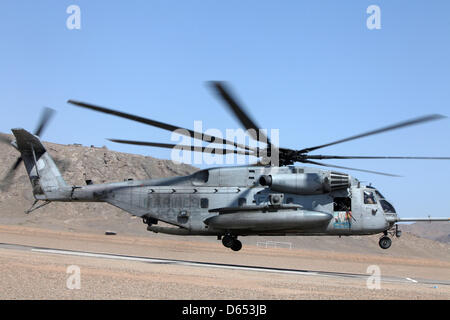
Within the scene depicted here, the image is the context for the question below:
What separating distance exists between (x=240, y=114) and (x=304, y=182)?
691cm

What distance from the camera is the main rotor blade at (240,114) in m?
12.2

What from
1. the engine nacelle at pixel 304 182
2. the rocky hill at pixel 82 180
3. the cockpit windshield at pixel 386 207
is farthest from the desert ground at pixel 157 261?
the engine nacelle at pixel 304 182

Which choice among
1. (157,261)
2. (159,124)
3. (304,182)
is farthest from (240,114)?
(157,261)

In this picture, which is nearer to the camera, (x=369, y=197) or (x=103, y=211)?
(x=369, y=197)

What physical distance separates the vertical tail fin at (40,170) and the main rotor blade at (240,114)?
402 inches

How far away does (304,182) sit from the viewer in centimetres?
1997

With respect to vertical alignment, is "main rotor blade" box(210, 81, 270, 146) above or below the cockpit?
above

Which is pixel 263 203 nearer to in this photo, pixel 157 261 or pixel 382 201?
pixel 382 201

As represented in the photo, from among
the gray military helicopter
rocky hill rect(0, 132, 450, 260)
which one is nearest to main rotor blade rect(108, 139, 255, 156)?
the gray military helicopter

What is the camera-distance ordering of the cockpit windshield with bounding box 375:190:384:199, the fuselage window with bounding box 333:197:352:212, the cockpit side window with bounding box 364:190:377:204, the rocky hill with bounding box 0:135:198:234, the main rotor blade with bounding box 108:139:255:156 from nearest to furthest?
1. the main rotor blade with bounding box 108:139:255:156
2. the fuselage window with bounding box 333:197:352:212
3. the cockpit side window with bounding box 364:190:377:204
4. the cockpit windshield with bounding box 375:190:384:199
5. the rocky hill with bounding box 0:135:198:234

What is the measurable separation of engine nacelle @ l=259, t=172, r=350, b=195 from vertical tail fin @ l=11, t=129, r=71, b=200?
9239mm

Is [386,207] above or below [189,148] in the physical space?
below

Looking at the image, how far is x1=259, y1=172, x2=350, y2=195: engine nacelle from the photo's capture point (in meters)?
19.9

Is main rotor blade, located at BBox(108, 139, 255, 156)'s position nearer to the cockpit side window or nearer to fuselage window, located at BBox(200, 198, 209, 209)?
fuselage window, located at BBox(200, 198, 209, 209)
